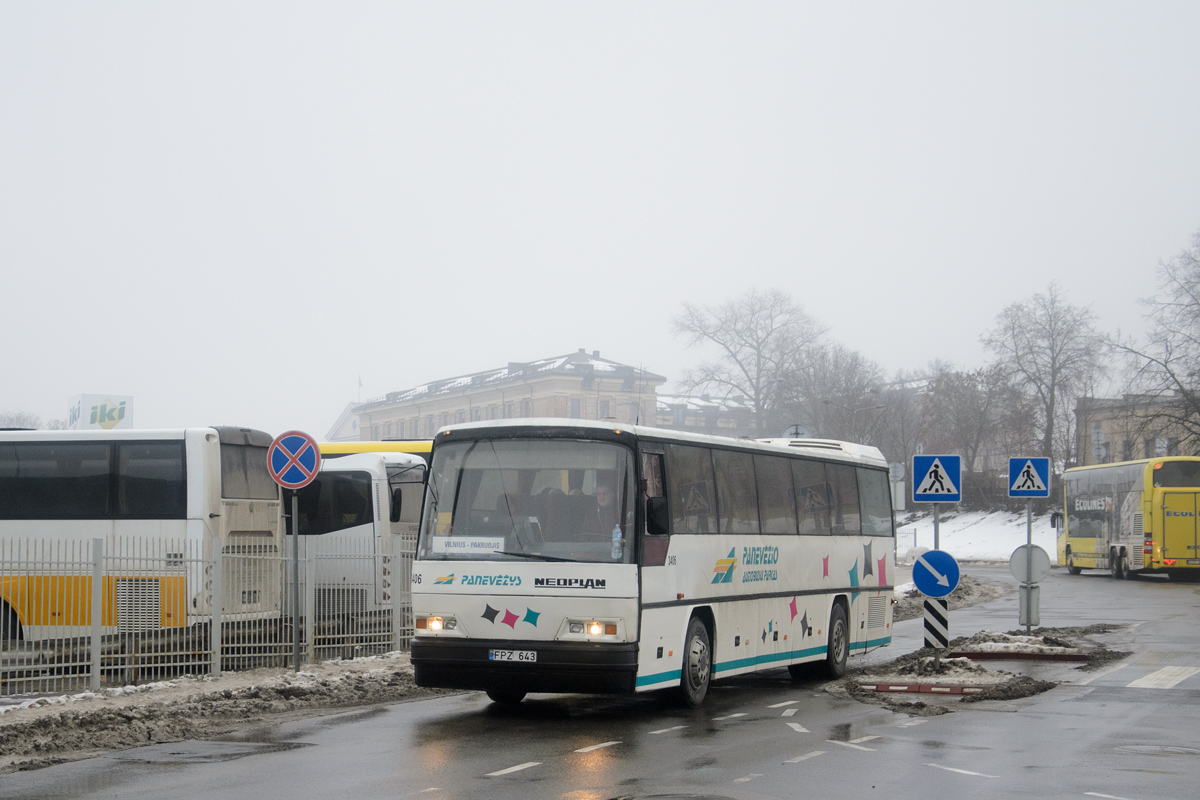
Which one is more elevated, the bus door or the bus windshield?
the bus windshield

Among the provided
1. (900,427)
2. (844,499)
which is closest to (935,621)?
(844,499)

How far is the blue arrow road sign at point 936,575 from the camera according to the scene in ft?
51.9

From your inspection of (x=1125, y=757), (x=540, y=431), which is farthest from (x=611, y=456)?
(x=1125, y=757)

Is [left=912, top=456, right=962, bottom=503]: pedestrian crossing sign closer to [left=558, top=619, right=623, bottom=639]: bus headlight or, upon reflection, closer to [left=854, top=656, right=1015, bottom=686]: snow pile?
[left=854, top=656, right=1015, bottom=686]: snow pile

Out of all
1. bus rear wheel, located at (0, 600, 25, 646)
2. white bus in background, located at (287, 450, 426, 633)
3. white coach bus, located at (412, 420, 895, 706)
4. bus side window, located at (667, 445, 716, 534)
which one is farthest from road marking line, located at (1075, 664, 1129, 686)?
bus rear wheel, located at (0, 600, 25, 646)

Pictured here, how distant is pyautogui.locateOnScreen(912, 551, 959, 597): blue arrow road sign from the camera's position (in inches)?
623

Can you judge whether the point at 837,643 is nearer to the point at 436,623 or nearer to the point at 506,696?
the point at 506,696

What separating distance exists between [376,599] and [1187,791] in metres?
11.9

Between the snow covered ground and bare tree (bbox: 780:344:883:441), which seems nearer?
the snow covered ground

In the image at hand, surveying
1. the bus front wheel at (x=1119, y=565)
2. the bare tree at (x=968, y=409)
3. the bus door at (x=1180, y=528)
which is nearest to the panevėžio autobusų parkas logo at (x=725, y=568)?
the bus door at (x=1180, y=528)

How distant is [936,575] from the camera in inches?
626

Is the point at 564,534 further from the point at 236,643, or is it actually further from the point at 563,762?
the point at 236,643

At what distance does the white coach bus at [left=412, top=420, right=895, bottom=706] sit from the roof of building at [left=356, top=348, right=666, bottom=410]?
289 ft

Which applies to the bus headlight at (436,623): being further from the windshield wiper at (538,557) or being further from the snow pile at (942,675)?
the snow pile at (942,675)
